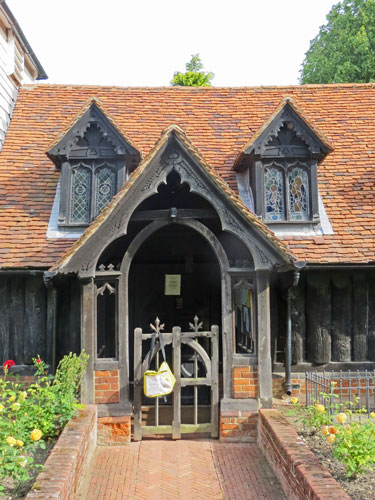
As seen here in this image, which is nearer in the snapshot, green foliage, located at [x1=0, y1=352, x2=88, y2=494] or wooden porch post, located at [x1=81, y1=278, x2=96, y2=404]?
green foliage, located at [x1=0, y1=352, x2=88, y2=494]

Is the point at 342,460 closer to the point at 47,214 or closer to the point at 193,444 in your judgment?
the point at 193,444

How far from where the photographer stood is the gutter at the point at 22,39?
36.8ft

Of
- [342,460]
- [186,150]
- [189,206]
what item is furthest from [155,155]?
[342,460]

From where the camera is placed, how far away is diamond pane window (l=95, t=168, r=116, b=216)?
9.23m

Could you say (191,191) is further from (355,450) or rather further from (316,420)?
(355,450)

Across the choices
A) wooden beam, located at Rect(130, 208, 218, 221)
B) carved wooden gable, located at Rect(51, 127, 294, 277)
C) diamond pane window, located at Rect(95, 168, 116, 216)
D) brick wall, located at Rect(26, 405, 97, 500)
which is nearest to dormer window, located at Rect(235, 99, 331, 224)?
wooden beam, located at Rect(130, 208, 218, 221)

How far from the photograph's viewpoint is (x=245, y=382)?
7.08 metres

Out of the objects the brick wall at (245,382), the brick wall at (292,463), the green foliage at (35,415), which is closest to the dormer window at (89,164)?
the green foliage at (35,415)

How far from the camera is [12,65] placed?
12016 millimetres

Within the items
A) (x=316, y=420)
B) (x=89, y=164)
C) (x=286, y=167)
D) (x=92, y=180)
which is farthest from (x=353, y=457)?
(x=89, y=164)

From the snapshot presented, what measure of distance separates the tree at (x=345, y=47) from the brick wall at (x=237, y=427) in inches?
762

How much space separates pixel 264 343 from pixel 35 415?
341 cm

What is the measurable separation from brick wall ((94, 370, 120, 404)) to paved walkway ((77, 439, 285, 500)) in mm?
688

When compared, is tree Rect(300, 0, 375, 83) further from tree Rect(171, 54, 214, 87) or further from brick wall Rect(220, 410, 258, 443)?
brick wall Rect(220, 410, 258, 443)
